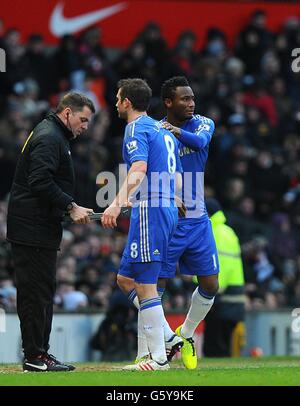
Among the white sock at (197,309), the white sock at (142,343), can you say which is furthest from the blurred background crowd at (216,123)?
the white sock at (142,343)

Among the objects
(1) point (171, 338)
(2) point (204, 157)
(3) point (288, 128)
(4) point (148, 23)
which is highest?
(4) point (148, 23)

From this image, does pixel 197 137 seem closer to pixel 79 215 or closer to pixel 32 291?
pixel 79 215

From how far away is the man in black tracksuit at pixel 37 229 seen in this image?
9836mm

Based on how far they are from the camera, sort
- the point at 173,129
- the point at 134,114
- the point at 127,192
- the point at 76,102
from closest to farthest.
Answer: the point at 127,192, the point at 134,114, the point at 76,102, the point at 173,129

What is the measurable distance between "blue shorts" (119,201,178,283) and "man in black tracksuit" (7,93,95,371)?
40 cm

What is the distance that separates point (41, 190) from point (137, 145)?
83 centimetres

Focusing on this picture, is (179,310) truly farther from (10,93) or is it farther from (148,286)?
(148,286)

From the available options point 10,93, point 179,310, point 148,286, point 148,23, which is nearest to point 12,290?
point 179,310

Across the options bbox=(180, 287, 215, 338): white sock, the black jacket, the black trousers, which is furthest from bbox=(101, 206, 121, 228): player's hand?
bbox=(180, 287, 215, 338): white sock

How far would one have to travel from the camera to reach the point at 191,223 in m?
10.7

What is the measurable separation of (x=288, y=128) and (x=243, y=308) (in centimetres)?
757

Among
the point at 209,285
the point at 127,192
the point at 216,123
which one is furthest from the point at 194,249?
the point at 216,123

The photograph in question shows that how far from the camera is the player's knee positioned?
35.4 ft

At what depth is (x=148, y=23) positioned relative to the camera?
72.7ft
